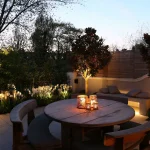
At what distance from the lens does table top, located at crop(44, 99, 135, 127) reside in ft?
8.44

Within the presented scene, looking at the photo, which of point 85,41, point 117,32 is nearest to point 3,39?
point 85,41

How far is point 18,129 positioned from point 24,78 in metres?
4.80

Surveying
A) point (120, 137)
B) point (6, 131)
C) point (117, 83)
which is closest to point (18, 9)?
point (6, 131)

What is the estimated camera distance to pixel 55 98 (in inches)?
280

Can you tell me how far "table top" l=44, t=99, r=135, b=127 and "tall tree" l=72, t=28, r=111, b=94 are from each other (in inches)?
168

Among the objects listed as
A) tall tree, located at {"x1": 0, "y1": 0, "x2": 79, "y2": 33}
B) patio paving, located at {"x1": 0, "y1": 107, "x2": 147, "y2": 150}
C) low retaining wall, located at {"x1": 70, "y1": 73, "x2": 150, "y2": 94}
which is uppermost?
tall tree, located at {"x1": 0, "y1": 0, "x2": 79, "y2": 33}

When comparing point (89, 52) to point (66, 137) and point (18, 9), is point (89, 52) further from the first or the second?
point (66, 137)

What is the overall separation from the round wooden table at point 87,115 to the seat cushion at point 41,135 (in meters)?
0.22

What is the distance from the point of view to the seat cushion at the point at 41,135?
2.40 meters

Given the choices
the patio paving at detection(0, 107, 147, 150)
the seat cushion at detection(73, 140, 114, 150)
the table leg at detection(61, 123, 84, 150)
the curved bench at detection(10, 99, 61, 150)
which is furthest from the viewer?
the patio paving at detection(0, 107, 147, 150)

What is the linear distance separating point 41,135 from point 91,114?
0.76 metres

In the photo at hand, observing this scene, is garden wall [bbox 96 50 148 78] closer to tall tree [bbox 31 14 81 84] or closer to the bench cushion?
the bench cushion

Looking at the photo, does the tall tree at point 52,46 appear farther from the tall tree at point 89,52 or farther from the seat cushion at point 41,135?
the seat cushion at point 41,135

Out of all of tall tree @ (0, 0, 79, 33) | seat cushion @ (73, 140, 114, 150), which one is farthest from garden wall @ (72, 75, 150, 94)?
seat cushion @ (73, 140, 114, 150)
